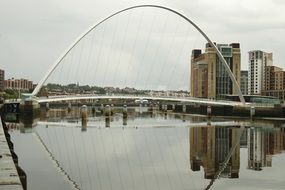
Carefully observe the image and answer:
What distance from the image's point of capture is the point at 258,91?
412ft

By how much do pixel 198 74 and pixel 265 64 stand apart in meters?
27.4

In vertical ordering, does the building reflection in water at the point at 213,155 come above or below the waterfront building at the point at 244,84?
below

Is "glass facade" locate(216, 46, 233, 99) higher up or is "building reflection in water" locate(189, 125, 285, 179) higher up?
"glass facade" locate(216, 46, 233, 99)

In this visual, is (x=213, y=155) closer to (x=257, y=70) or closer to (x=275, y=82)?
(x=275, y=82)

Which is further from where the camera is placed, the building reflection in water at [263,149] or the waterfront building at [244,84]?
the waterfront building at [244,84]

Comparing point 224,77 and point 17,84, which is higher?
point 224,77

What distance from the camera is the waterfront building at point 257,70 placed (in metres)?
125

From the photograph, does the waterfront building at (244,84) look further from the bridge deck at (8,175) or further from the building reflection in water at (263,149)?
the bridge deck at (8,175)

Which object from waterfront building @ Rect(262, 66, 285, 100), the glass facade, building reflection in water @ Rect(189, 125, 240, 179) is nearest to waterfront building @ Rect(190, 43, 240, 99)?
the glass facade

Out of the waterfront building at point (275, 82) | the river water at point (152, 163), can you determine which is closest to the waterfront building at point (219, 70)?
the waterfront building at point (275, 82)

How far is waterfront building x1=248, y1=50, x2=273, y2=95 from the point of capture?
12505 cm

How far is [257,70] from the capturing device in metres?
126

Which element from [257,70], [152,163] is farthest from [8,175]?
[257,70]

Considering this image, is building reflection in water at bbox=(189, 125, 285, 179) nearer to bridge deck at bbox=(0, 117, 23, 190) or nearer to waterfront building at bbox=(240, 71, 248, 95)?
bridge deck at bbox=(0, 117, 23, 190)
